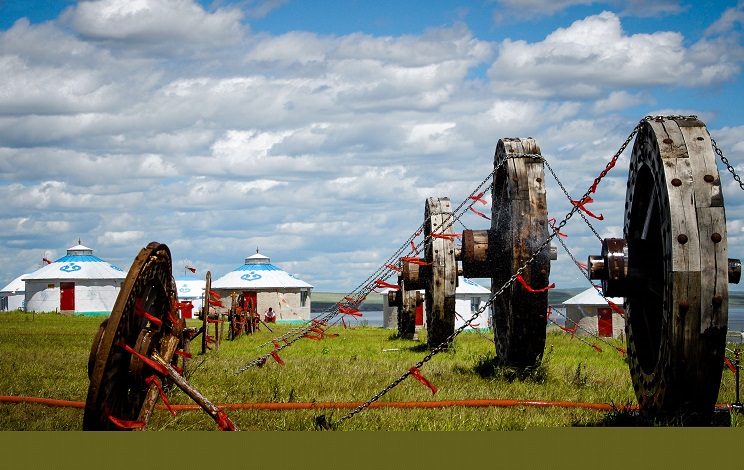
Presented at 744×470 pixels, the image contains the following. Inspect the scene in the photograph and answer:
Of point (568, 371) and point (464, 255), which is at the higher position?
point (464, 255)

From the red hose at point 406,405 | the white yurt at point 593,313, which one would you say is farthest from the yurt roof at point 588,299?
the red hose at point 406,405

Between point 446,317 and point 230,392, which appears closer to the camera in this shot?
point 230,392

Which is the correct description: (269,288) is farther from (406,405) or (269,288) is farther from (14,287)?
(406,405)

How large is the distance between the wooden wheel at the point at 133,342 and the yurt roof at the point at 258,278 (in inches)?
1598

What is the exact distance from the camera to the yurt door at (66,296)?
152 ft

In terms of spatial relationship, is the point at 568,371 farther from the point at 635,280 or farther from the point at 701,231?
the point at 701,231

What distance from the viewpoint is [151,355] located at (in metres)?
5.54

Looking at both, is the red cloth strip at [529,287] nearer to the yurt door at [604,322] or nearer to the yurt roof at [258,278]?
the yurt door at [604,322]

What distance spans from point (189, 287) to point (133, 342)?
50.9 metres

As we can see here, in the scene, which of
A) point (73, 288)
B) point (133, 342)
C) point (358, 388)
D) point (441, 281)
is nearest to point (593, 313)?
point (441, 281)

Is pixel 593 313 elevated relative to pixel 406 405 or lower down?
lower down

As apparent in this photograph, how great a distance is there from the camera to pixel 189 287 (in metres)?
55.3

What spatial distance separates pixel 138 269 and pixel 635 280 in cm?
322

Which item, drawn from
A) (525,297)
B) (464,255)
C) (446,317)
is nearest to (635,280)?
(525,297)
